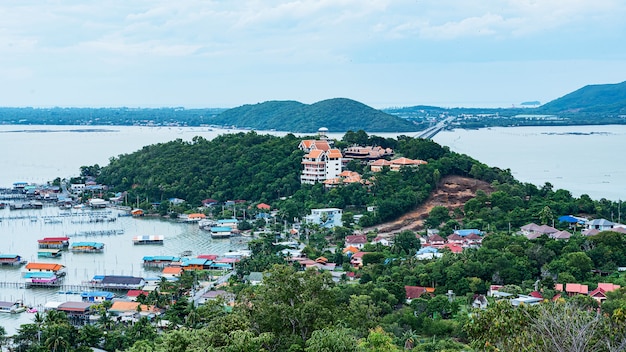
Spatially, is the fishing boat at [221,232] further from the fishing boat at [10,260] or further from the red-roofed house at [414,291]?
the red-roofed house at [414,291]

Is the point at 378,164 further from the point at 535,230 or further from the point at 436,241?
the point at 535,230

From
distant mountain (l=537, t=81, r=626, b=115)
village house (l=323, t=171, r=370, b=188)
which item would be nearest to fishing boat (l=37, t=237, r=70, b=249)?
village house (l=323, t=171, r=370, b=188)

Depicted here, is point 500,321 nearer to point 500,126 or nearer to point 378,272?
point 378,272

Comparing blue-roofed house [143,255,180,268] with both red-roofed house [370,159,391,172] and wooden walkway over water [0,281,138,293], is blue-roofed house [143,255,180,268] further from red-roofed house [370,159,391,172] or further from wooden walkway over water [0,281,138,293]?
red-roofed house [370,159,391,172]

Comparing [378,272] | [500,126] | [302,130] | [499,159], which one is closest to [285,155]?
[378,272]

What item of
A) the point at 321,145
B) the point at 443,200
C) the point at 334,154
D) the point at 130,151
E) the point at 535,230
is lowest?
the point at 535,230

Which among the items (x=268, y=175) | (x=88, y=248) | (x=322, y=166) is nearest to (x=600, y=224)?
(x=322, y=166)

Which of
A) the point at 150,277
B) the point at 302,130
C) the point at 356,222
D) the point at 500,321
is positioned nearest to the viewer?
the point at 500,321
